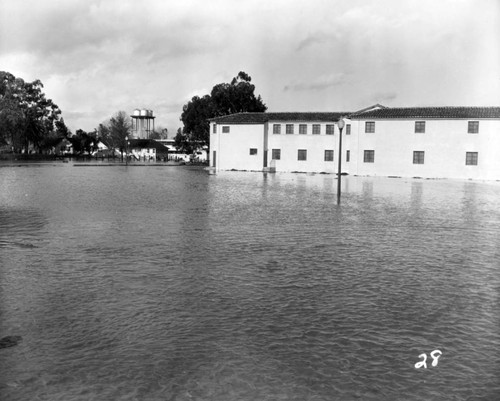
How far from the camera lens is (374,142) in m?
49.8

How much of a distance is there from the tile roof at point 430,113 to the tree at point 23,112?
49.5 meters

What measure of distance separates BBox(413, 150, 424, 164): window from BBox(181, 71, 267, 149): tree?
33.8 m

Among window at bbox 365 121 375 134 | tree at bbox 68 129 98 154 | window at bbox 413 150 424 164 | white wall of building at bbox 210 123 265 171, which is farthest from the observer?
tree at bbox 68 129 98 154

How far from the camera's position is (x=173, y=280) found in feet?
24.5

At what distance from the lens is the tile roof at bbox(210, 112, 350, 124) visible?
55153 mm

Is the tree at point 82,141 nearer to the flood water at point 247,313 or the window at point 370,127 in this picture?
the window at point 370,127

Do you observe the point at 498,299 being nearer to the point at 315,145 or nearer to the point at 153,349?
the point at 153,349

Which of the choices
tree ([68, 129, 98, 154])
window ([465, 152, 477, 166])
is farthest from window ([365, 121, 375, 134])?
tree ([68, 129, 98, 154])

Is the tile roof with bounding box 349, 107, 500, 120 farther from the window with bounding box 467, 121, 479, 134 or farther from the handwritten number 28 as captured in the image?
the handwritten number 28

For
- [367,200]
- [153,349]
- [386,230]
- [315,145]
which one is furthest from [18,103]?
[153,349]

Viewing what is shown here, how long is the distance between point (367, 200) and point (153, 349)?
17597mm

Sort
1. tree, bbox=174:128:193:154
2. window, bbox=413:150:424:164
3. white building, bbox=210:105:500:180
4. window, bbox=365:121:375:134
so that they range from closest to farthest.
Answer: white building, bbox=210:105:500:180 → window, bbox=413:150:424:164 → window, bbox=365:121:375:134 → tree, bbox=174:128:193:154

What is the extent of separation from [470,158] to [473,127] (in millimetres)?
2675

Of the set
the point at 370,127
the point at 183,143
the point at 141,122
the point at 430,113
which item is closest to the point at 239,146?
the point at 370,127
